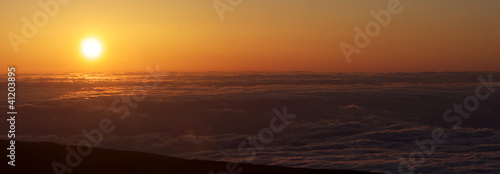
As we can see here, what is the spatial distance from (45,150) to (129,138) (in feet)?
19.8

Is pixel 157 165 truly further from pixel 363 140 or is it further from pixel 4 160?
pixel 363 140

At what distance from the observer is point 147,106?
74.2ft

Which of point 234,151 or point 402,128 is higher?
point 402,128

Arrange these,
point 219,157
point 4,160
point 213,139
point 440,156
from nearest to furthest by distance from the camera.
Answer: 1. point 4,160
2. point 440,156
3. point 219,157
4. point 213,139

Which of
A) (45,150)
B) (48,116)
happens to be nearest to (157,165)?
(45,150)

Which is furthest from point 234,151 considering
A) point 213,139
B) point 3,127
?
point 3,127

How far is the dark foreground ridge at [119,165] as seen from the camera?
730 cm

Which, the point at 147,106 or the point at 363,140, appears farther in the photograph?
the point at 147,106

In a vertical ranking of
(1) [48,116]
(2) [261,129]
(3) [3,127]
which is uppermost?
(1) [48,116]

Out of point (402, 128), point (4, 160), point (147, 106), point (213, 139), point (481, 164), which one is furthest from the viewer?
point (147, 106)

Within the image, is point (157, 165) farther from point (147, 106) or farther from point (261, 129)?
point (147, 106)

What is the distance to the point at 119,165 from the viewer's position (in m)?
7.62

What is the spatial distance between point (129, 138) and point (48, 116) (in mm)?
6327

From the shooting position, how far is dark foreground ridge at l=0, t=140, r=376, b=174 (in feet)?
Result: 24.0
